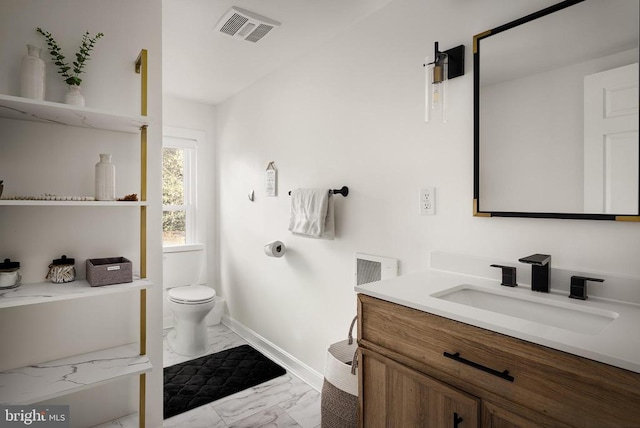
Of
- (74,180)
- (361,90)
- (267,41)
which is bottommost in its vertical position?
(74,180)

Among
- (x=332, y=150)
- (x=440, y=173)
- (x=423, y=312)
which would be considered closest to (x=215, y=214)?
(x=332, y=150)

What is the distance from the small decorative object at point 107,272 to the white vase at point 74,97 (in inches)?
27.7

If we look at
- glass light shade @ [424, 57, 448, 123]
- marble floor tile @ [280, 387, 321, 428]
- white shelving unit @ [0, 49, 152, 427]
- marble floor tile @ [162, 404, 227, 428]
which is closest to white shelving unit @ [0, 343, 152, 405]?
white shelving unit @ [0, 49, 152, 427]

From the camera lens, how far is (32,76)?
142 centimetres

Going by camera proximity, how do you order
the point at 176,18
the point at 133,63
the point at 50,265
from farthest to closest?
1. the point at 176,18
2. the point at 133,63
3. the point at 50,265

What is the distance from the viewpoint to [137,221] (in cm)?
185

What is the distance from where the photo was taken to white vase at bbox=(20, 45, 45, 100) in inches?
55.7

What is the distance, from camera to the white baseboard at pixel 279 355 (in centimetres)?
246

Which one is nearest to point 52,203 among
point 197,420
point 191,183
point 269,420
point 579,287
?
point 197,420

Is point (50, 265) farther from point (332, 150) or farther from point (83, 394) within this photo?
point (332, 150)

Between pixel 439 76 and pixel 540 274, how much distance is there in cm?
94

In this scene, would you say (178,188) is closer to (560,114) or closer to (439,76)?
(439,76)

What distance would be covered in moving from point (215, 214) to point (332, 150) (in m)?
2.02

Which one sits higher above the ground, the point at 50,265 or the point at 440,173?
the point at 440,173
